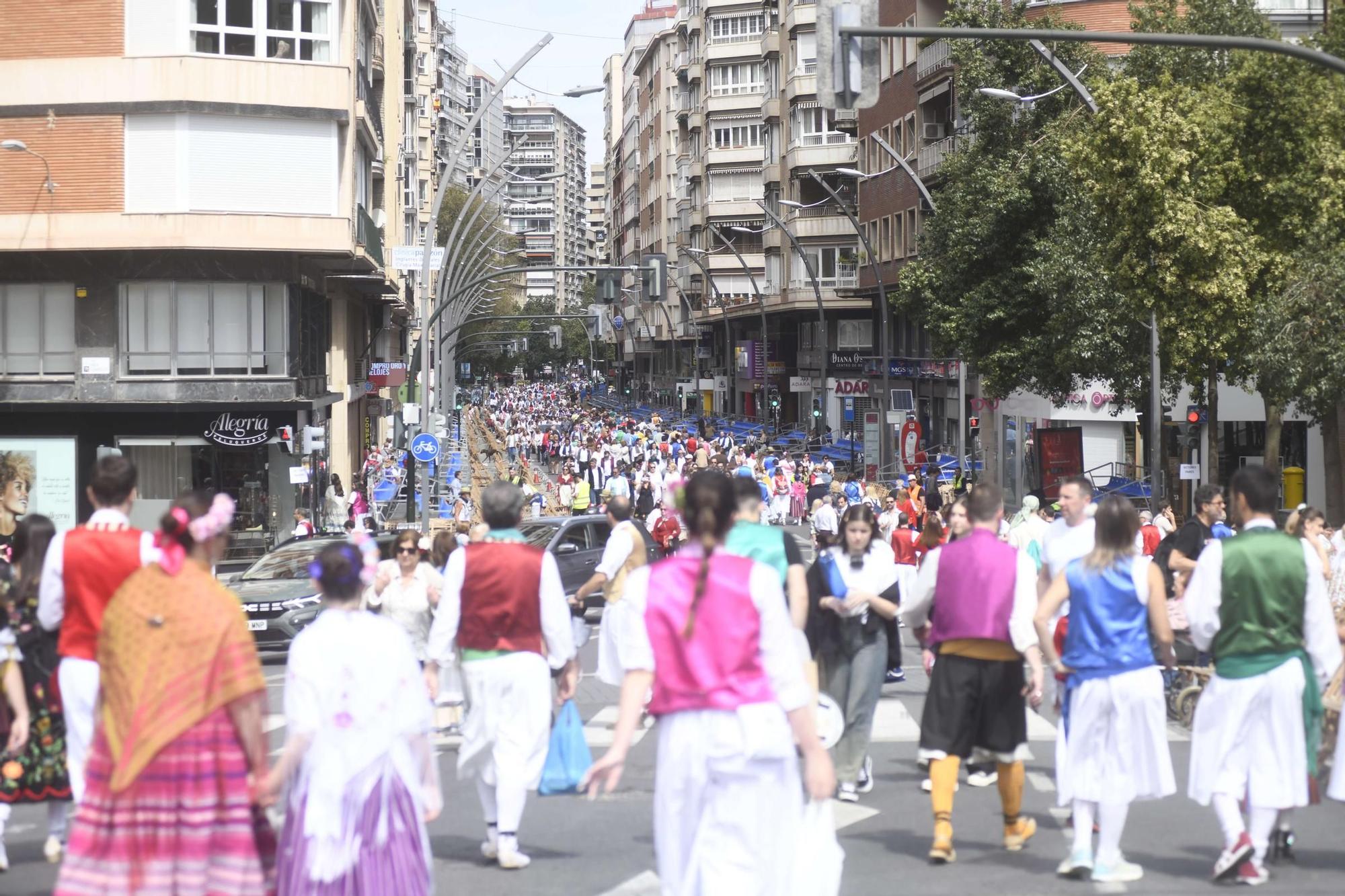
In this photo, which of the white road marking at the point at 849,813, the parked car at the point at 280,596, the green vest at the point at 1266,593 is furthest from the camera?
the parked car at the point at 280,596

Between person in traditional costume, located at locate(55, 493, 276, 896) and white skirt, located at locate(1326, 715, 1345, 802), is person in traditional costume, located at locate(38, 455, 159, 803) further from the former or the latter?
white skirt, located at locate(1326, 715, 1345, 802)

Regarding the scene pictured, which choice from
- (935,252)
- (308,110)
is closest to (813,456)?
(935,252)

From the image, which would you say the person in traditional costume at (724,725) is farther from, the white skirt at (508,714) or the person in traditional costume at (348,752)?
the white skirt at (508,714)

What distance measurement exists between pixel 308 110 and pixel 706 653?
28385 millimetres

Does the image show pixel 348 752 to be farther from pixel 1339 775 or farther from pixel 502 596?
pixel 1339 775

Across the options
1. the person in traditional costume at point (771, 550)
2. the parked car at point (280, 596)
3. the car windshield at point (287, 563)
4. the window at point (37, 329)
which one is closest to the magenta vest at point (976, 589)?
the person in traditional costume at point (771, 550)

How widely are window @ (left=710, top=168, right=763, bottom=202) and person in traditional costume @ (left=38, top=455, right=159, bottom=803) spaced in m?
83.2

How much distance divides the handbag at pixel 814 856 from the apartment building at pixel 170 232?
998 inches

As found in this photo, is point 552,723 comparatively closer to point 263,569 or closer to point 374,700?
point 374,700

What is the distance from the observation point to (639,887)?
7969mm

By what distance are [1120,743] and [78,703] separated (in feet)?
15.1

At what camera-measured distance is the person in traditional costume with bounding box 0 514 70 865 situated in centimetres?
803

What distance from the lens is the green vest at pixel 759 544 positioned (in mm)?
8625

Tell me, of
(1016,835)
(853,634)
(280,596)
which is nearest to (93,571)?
(853,634)
